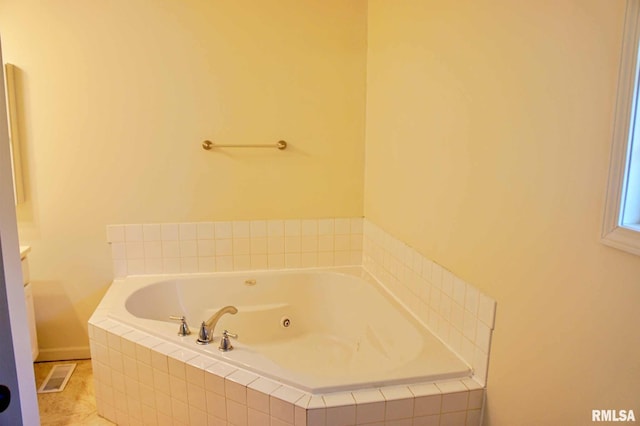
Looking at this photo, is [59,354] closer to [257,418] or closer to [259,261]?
[259,261]

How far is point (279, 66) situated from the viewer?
2.72 m

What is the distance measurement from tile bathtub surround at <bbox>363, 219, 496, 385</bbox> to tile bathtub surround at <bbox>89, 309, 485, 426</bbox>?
16 cm

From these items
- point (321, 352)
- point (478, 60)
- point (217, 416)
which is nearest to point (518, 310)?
point (478, 60)

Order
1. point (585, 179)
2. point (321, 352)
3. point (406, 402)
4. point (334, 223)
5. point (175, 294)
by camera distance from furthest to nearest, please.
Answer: point (334, 223) < point (175, 294) < point (321, 352) < point (406, 402) < point (585, 179)

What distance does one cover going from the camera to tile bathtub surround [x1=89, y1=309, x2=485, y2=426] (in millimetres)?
1583

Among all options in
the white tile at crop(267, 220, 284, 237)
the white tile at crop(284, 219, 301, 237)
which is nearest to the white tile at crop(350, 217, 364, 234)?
the white tile at crop(284, 219, 301, 237)

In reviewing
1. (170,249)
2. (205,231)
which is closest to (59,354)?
(170,249)

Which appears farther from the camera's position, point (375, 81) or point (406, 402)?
point (375, 81)

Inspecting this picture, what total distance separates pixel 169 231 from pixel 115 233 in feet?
1.05

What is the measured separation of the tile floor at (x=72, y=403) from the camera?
7.24 ft

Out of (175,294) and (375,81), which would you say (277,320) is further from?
(375,81)

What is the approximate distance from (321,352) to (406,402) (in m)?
1.04

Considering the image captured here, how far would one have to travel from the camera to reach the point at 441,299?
6.30 ft

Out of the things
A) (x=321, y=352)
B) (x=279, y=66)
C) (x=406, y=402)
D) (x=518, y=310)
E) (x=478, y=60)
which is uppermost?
(x=279, y=66)
